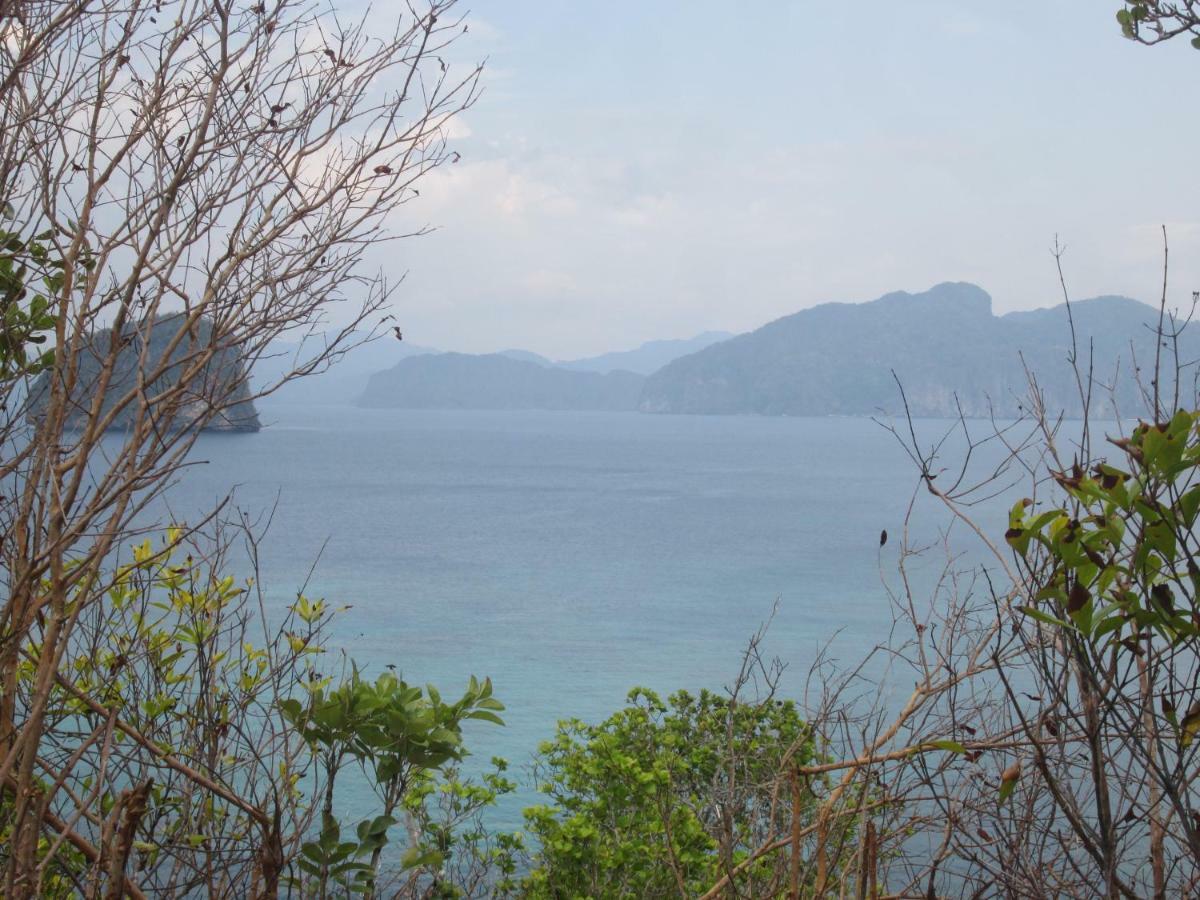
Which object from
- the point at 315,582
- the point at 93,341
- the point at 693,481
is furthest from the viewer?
the point at 693,481

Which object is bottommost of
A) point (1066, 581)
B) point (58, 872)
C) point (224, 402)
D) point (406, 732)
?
point (58, 872)

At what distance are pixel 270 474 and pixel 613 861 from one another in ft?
201

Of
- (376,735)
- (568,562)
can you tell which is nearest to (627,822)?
(376,735)

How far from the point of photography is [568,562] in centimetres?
3634

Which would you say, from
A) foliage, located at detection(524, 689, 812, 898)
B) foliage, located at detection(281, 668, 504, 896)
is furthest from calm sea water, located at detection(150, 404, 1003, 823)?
foliage, located at detection(524, 689, 812, 898)

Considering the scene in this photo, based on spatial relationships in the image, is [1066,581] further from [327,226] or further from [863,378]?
[863,378]

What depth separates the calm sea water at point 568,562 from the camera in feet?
71.3

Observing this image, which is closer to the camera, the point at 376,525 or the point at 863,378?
the point at 376,525

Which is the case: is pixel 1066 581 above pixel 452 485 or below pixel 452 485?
above

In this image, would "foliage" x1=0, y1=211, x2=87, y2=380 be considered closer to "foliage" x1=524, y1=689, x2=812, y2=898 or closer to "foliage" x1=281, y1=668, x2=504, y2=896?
"foliage" x1=281, y1=668, x2=504, y2=896

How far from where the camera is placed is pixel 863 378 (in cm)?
18900

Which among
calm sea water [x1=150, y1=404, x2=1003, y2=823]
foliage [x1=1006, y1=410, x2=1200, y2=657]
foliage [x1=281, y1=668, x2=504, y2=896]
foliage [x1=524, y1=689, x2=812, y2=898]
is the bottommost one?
calm sea water [x1=150, y1=404, x2=1003, y2=823]

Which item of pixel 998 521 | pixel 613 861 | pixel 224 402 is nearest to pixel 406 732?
pixel 224 402

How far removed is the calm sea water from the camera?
2173 cm
